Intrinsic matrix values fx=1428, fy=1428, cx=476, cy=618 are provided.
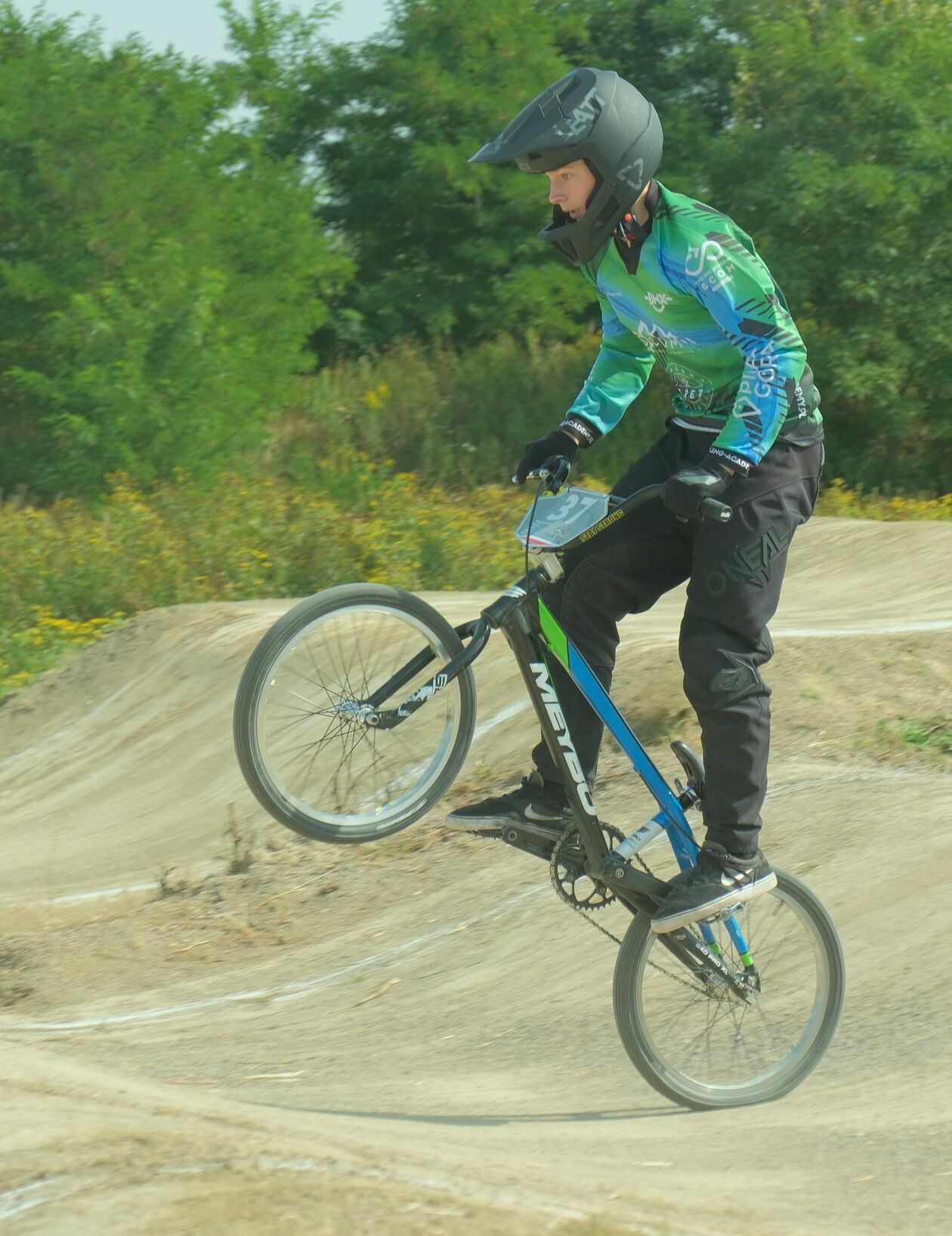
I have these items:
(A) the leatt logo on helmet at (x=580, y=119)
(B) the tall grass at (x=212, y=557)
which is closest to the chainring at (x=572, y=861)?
(A) the leatt logo on helmet at (x=580, y=119)

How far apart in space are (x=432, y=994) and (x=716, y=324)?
287 centimetres

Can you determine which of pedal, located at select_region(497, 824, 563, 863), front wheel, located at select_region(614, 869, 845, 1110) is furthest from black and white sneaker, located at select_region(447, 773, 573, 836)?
front wheel, located at select_region(614, 869, 845, 1110)

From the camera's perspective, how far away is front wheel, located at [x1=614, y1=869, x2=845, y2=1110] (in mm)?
4492

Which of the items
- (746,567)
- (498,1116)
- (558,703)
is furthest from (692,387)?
(498,1116)

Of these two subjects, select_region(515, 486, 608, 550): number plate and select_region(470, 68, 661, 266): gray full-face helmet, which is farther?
select_region(515, 486, 608, 550): number plate

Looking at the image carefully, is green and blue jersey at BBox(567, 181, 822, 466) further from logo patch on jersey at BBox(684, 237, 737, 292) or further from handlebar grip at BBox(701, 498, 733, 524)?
handlebar grip at BBox(701, 498, 733, 524)

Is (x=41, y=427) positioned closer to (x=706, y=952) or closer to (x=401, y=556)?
(x=401, y=556)

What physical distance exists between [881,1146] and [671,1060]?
833 millimetres

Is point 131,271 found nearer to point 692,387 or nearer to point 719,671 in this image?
point 692,387

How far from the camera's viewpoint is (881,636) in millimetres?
8141

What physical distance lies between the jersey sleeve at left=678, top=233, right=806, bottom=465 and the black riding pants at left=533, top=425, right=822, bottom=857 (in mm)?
149

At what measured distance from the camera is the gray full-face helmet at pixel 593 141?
12.7ft

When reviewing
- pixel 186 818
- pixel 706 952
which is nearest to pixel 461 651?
pixel 706 952

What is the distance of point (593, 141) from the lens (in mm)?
3865
